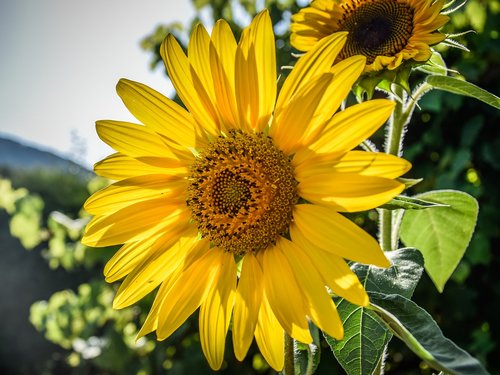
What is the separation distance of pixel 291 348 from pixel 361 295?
7.9 inches

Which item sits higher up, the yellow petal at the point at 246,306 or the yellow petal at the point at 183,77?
the yellow petal at the point at 183,77

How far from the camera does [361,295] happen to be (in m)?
0.68

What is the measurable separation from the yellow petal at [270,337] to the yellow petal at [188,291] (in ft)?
0.36

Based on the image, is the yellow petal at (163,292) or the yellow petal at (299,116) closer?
the yellow petal at (299,116)

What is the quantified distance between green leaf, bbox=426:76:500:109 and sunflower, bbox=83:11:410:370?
241 millimetres

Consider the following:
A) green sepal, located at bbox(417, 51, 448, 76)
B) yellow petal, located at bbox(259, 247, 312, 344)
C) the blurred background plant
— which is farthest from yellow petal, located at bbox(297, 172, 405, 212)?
the blurred background plant

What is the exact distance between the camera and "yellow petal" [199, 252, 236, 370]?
0.86 m

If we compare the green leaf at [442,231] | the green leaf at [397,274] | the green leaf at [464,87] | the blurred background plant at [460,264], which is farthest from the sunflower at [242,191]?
the blurred background plant at [460,264]

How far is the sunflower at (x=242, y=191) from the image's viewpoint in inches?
29.0

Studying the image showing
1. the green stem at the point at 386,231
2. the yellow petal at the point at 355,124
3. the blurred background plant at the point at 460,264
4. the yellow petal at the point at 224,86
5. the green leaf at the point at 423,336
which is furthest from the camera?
the blurred background plant at the point at 460,264

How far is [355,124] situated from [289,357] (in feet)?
1.21

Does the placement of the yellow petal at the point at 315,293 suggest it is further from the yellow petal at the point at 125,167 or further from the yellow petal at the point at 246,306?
the yellow petal at the point at 125,167

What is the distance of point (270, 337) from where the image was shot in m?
0.83

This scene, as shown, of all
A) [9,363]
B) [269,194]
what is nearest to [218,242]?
[269,194]
